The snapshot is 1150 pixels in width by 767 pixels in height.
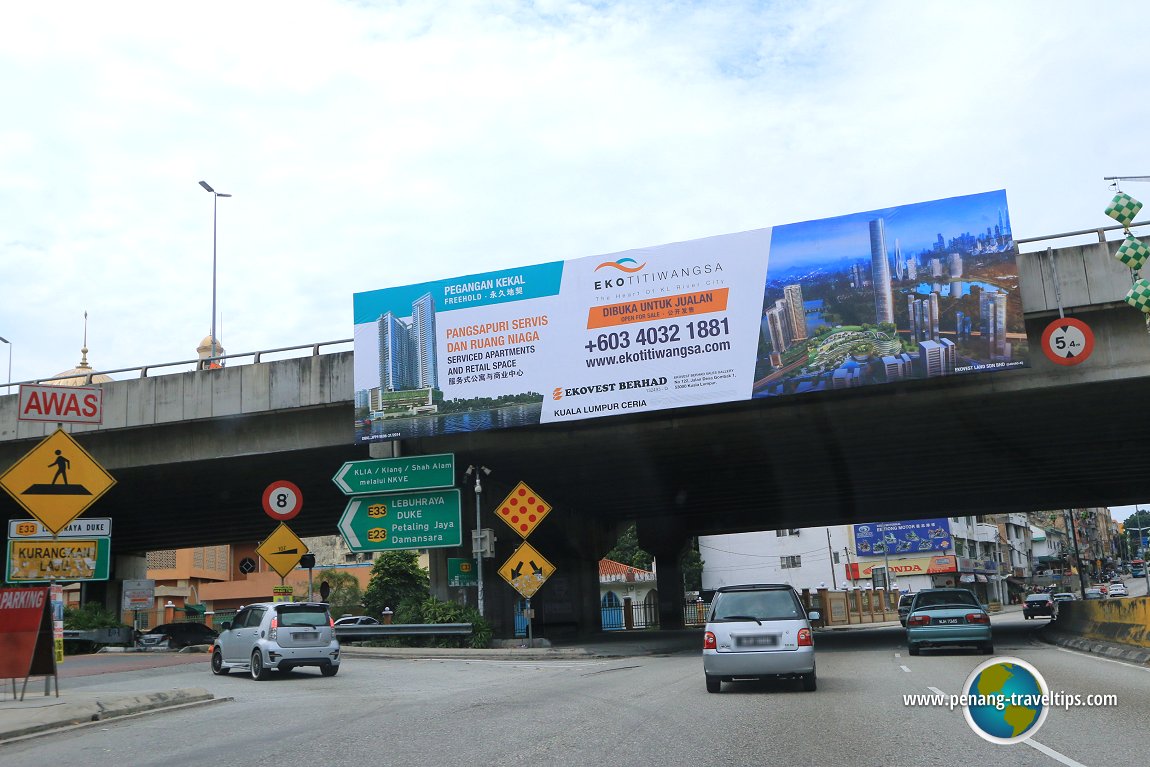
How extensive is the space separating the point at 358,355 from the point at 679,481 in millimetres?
14752

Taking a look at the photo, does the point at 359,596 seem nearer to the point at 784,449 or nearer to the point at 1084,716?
the point at 784,449

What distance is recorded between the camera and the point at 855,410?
91.7ft

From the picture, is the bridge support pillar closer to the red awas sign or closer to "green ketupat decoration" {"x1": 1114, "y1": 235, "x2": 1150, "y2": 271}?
"green ketupat decoration" {"x1": 1114, "y1": 235, "x2": 1150, "y2": 271}

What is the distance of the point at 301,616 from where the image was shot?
2008 cm

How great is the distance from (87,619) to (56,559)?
25500mm

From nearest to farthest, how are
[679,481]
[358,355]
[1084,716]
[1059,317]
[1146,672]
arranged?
[1084,716] → [1146,672] → [1059,317] → [358,355] → [679,481]

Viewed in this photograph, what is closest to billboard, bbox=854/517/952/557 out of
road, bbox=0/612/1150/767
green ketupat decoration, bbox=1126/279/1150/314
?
green ketupat decoration, bbox=1126/279/1150/314

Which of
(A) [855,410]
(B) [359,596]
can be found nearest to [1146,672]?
(A) [855,410]

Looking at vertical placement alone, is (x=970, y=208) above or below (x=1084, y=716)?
above

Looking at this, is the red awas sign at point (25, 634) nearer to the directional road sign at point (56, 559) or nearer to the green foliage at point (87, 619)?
the directional road sign at point (56, 559)

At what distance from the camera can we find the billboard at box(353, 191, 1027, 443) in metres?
25.0

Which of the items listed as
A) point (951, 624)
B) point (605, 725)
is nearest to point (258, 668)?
point (605, 725)

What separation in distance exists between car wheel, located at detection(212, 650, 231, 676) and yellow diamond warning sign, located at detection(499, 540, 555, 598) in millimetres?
8517

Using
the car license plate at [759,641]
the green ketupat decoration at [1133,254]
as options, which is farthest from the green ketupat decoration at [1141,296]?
the car license plate at [759,641]
